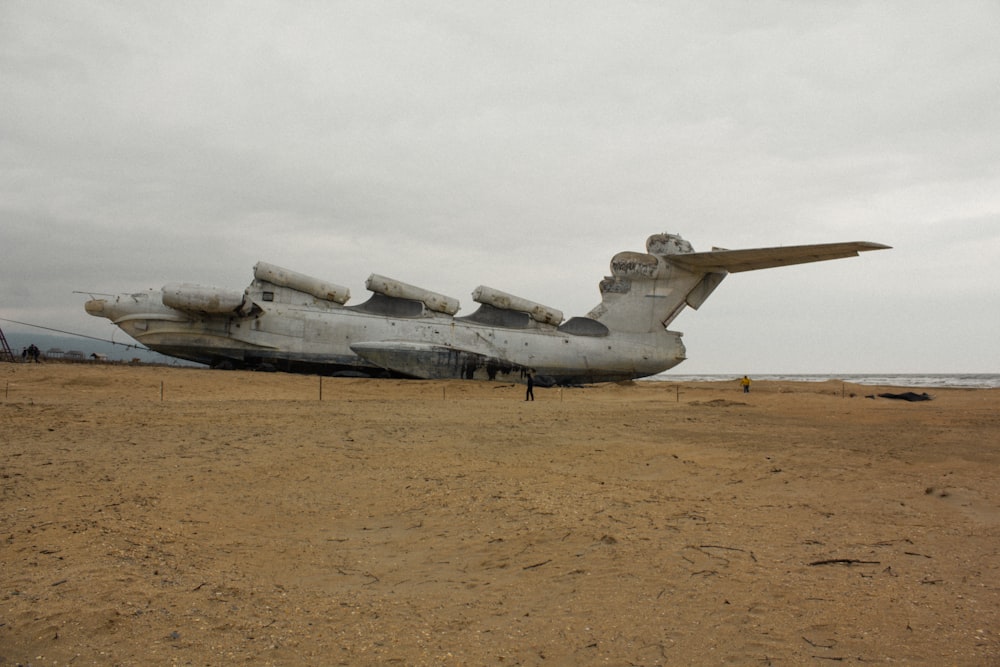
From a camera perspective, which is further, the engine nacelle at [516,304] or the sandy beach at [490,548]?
the engine nacelle at [516,304]

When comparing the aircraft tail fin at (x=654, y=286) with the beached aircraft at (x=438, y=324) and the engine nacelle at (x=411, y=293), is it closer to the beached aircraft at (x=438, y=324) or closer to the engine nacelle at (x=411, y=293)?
the beached aircraft at (x=438, y=324)

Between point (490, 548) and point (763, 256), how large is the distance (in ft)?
61.0

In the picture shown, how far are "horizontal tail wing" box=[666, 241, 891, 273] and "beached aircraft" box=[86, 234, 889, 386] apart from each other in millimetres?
50

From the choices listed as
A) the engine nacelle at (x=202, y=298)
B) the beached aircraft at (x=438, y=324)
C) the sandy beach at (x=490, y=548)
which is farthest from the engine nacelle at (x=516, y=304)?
the sandy beach at (x=490, y=548)

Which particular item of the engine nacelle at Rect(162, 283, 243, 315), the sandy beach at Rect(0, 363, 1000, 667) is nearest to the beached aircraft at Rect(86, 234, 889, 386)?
the engine nacelle at Rect(162, 283, 243, 315)

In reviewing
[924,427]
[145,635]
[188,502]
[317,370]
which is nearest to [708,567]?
[145,635]

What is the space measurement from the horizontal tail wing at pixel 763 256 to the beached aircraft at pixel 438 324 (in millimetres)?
50

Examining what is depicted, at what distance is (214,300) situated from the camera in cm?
1816

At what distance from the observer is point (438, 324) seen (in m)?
20.9

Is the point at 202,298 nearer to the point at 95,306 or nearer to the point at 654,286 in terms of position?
the point at 95,306

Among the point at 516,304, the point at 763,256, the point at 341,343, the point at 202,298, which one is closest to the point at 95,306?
the point at 202,298

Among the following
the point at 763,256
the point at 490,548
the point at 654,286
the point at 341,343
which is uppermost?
the point at 763,256

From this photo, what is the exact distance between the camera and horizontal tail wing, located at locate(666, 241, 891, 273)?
17748mm

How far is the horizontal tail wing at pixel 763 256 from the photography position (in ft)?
58.2
